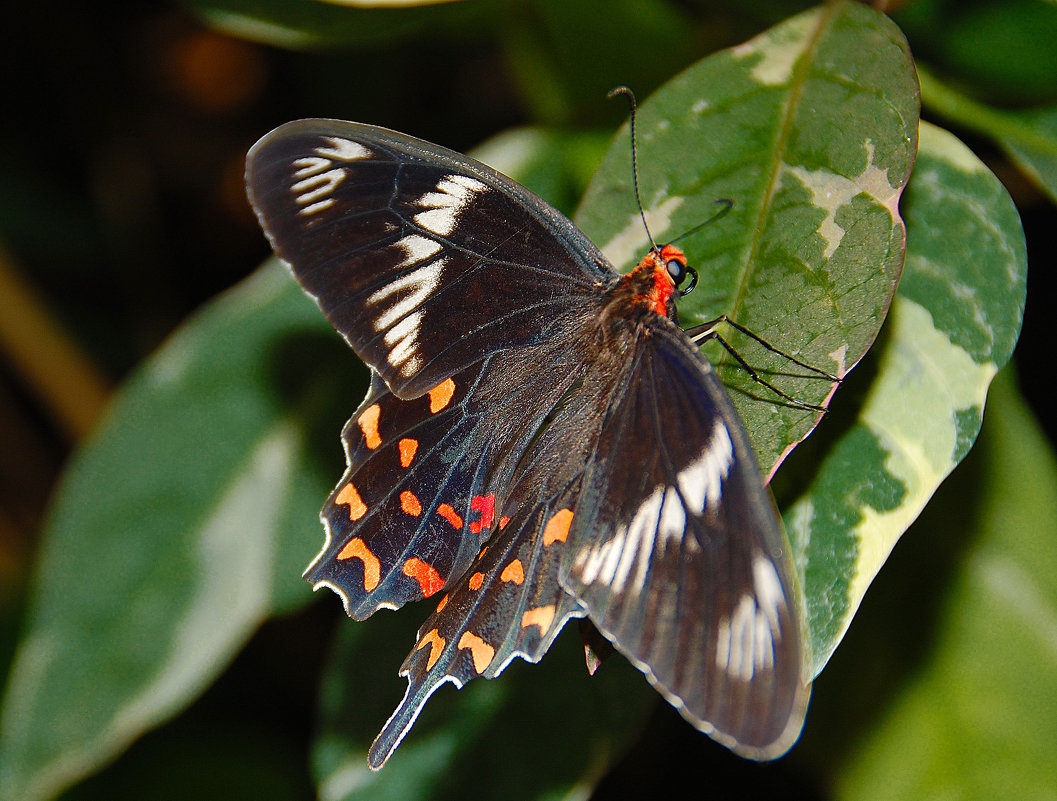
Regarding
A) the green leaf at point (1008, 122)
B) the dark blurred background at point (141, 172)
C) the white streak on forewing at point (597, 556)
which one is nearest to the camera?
the white streak on forewing at point (597, 556)

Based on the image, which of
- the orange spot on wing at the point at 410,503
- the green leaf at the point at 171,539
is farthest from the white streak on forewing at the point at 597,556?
the green leaf at the point at 171,539

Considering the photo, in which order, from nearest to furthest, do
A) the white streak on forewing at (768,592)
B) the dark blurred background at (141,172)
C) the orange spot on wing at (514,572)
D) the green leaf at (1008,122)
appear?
the white streak on forewing at (768,592) < the orange spot on wing at (514,572) < the green leaf at (1008,122) < the dark blurred background at (141,172)

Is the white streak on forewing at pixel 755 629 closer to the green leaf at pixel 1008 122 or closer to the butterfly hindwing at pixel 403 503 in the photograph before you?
the butterfly hindwing at pixel 403 503

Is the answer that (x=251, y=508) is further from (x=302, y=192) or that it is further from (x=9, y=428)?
(x=9, y=428)

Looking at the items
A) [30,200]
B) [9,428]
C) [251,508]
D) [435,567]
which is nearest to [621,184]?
[435,567]

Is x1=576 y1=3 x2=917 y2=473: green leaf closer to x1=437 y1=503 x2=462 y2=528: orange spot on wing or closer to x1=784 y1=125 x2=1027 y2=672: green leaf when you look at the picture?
x1=784 y1=125 x2=1027 y2=672: green leaf

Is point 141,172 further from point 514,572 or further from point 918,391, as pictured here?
point 918,391

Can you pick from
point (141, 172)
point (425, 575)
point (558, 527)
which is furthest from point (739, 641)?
point (141, 172)
